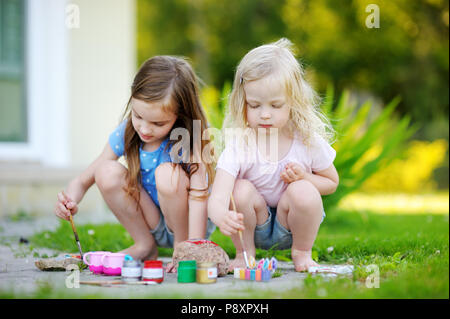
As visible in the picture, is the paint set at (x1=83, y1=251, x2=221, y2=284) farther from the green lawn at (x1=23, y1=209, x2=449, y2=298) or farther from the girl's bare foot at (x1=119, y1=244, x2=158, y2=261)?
the girl's bare foot at (x1=119, y1=244, x2=158, y2=261)

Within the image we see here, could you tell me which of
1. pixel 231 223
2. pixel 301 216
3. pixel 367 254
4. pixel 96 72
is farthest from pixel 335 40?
pixel 231 223

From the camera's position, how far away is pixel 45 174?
16.9 ft

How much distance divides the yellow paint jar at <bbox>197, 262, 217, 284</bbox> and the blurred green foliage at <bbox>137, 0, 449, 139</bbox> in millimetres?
9830

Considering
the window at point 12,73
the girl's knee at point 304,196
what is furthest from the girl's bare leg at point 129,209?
the window at point 12,73

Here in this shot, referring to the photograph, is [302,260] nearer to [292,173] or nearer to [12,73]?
[292,173]

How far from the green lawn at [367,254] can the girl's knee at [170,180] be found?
591 millimetres

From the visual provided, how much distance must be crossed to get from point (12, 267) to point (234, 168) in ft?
3.49

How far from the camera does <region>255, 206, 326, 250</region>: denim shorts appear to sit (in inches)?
98.3

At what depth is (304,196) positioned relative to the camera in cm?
231

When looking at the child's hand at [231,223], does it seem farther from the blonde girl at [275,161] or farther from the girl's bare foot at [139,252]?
the girl's bare foot at [139,252]

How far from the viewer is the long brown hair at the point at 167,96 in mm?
2480

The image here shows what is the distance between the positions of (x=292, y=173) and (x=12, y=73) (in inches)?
154

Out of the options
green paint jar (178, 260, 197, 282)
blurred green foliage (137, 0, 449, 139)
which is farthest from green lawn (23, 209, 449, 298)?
blurred green foliage (137, 0, 449, 139)

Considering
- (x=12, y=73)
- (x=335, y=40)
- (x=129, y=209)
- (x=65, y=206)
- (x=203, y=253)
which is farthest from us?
(x=335, y=40)
